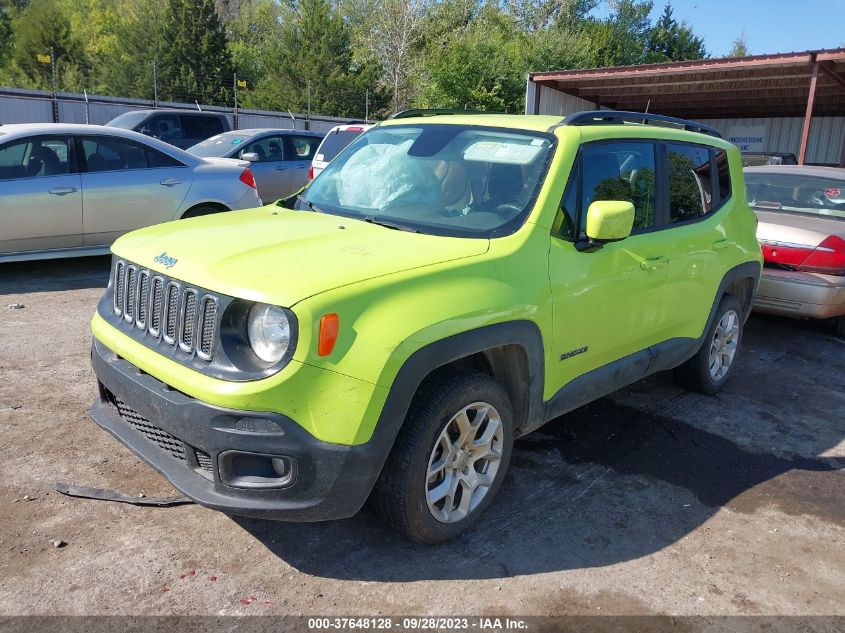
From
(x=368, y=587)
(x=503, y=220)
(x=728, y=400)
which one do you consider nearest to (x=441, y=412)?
(x=368, y=587)

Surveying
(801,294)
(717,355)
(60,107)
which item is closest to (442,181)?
(717,355)

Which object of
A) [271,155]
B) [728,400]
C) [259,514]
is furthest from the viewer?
[271,155]

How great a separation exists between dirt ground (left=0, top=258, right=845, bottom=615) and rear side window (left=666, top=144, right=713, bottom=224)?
138 centimetres

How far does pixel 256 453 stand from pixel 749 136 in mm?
28073

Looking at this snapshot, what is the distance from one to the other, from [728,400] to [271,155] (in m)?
9.26

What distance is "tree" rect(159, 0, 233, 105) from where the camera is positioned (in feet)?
158

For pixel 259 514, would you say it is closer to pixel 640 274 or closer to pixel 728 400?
pixel 640 274

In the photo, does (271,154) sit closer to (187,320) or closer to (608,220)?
(608,220)

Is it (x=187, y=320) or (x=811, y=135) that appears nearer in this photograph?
(x=187, y=320)

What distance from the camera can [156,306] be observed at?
3061mm

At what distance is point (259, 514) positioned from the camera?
2.69 metres

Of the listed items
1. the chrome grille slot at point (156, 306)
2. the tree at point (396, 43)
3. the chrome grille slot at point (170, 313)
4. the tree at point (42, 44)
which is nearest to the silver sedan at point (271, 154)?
the chrome grille slot at point (156, 306)

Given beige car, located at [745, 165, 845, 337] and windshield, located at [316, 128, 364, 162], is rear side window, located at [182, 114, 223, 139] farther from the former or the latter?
beige car, located at [745, 165, 845, 337]

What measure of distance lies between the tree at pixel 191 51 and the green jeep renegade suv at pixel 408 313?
4760 cm
